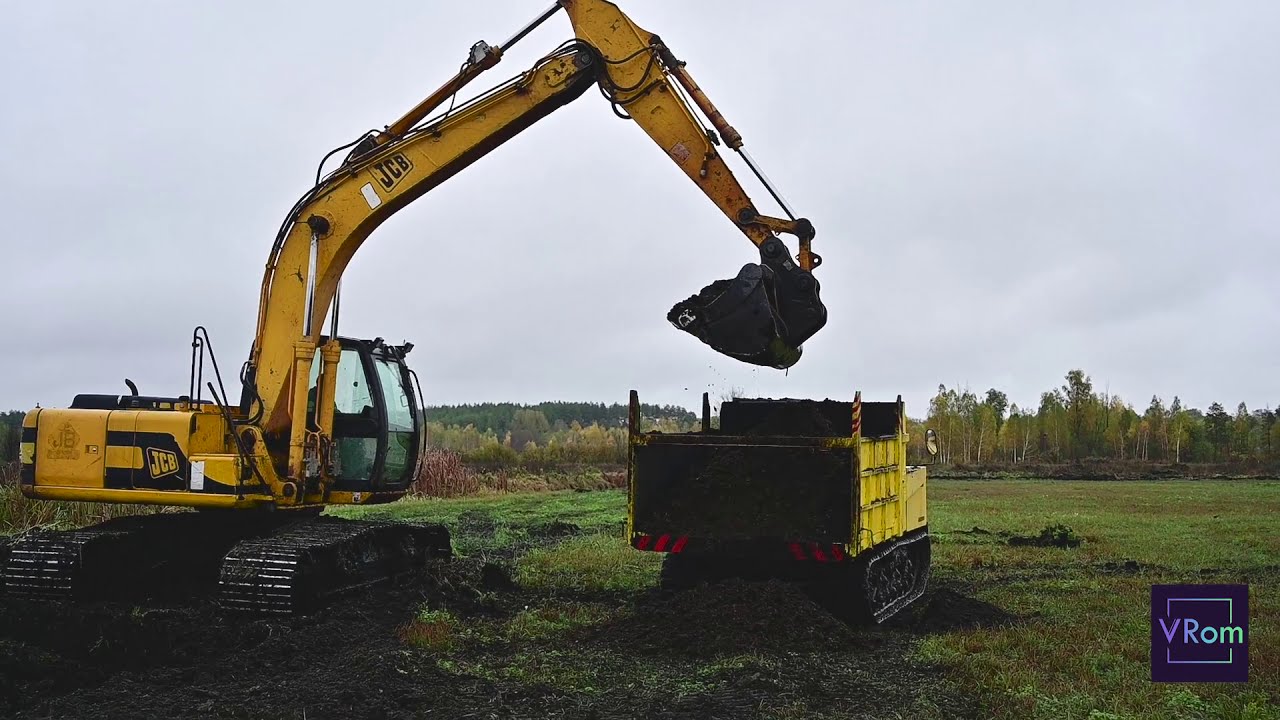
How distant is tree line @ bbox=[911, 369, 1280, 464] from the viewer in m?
62.6

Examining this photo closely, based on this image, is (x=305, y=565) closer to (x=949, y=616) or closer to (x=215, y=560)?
(x=215, y=560)

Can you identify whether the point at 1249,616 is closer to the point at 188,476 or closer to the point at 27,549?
the point at 188,476

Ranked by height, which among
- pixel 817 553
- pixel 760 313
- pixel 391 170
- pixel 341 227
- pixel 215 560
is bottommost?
pixel 215 560

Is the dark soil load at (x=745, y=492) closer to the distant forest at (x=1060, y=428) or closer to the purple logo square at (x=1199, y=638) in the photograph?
the purple logo square at (x=1199, y=638)

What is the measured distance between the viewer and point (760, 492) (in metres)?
9.45

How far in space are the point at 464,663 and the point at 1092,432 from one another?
6255 centimetres

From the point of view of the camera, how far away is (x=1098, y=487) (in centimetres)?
3538

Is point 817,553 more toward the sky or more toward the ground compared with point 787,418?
more toward the ground

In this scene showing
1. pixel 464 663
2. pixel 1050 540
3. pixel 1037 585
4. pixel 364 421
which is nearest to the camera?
pixel 464 663

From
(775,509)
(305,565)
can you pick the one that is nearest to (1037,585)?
(775,509)

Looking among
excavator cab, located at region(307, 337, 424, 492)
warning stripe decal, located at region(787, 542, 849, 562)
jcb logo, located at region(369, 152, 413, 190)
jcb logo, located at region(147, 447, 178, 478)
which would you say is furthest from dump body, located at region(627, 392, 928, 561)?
jcb logo, located at region(147, 447, 178, 478)

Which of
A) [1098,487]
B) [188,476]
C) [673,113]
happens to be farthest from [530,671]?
[1098,487]

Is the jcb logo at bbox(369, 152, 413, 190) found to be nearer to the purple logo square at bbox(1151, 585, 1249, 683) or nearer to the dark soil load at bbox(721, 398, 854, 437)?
the dark soil load at bbox(721, 398, 854, 437)

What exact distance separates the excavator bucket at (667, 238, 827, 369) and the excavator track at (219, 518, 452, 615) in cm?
366
